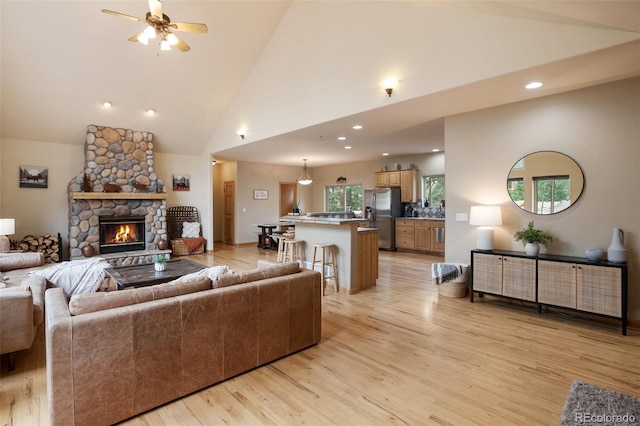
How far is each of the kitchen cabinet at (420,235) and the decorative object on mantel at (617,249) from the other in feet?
14.9

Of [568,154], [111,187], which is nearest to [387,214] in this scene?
[568,154]

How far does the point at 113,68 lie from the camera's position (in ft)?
19.4

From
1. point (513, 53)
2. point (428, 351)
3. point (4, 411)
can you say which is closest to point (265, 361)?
point (428, 351)

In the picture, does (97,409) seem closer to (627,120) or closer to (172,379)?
(172,379)

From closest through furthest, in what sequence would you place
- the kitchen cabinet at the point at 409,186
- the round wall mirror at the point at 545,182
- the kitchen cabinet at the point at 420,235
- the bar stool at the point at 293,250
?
the round wall mirror at the point at 545,182
the bar stool at the point at 293,250
the kitchen cabinet at the point at 420,235
the kitchen cabinet at the point at 409,186

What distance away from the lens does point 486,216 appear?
4.30 metres

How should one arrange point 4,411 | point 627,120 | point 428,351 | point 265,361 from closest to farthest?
point 4,411 → point 265,361 → point 428,351 → point 627,120

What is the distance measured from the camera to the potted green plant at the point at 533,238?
12.9 ft

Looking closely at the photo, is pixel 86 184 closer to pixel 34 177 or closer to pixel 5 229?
pixel 34 177

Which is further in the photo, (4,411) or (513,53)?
(513,53)

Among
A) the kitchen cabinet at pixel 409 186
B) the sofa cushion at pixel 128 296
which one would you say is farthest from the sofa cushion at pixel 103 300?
the kitchen cabinet at pixel 409 186

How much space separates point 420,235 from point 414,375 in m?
6.25

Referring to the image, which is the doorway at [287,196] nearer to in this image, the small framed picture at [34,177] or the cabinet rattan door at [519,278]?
the small framed picture at [34,177]

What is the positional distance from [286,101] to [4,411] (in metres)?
5.44
